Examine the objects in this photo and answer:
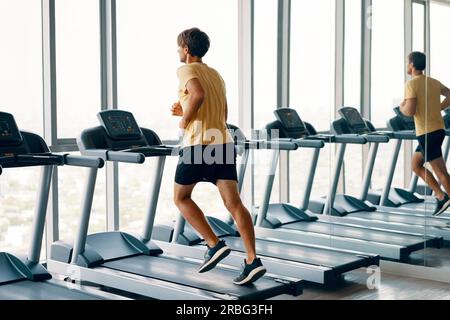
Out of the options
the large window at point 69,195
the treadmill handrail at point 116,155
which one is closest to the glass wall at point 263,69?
the large window at point 69,195

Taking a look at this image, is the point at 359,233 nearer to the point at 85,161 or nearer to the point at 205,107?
the point at 205,107

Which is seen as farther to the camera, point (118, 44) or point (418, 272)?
point (118, 44)

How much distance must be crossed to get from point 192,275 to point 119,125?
3.56ft

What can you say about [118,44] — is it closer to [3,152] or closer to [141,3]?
[141,3]

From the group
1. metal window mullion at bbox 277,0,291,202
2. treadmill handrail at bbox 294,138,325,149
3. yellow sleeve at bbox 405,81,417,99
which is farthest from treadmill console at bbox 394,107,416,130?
metal window mullion at bbox 277,0,291,202

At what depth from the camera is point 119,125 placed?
14.5 ft

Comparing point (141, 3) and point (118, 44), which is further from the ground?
point (141, 3)

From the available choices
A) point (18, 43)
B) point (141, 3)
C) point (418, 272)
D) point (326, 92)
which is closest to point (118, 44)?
point (141, 3)

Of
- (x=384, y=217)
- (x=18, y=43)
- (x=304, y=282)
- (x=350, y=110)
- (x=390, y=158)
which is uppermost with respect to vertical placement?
(x=18, y=43)

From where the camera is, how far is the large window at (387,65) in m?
4.55

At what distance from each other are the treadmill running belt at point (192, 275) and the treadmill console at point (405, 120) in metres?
1.44

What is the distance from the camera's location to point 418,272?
4.61 m

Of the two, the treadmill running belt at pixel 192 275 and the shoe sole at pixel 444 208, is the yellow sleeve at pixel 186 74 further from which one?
the shoe sole at pixel 444 208

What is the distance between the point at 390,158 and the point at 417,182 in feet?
0.77
